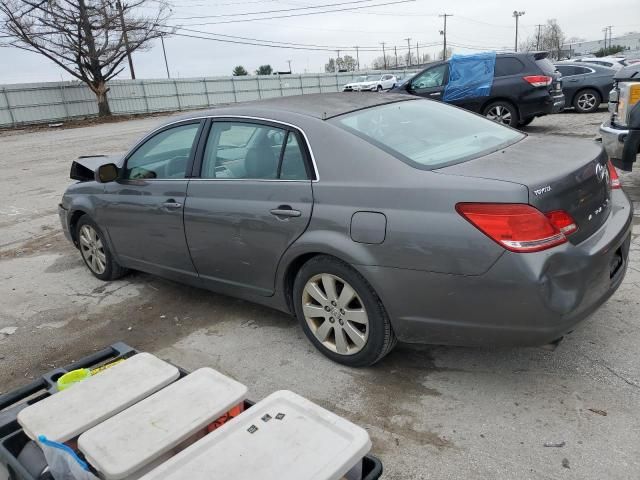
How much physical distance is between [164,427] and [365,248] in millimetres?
1400

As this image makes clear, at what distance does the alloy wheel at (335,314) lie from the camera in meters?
3.12

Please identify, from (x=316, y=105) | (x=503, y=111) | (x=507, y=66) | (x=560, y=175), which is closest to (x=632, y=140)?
(x=560, y=175)

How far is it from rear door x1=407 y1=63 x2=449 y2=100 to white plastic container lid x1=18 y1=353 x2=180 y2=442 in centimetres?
1128

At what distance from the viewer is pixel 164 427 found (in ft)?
6.30

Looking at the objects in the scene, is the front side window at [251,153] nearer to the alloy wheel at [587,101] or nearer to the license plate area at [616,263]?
the license plate area at [616,263]

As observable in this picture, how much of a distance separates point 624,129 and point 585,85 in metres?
9.89

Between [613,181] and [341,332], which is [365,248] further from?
[613,181]

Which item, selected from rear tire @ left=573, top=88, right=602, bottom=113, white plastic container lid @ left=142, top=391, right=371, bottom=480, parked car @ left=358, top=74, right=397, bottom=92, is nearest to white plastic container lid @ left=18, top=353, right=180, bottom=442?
white plastic container lid @ left=142, top=391, right=371, bottom=480

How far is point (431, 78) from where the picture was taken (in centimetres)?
1274

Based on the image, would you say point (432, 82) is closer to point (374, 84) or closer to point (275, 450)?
point (275, 450)

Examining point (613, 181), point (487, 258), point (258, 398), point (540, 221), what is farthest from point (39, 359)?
point (613, 181)

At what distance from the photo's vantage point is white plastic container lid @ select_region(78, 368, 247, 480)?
1787 millimetres

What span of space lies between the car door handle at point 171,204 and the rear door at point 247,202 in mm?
128

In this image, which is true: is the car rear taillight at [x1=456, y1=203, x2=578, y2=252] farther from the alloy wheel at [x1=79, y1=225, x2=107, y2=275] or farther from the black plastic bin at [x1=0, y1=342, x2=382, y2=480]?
the alloy wheel at [x1=79, y1=225, x2=107, y2=275]
